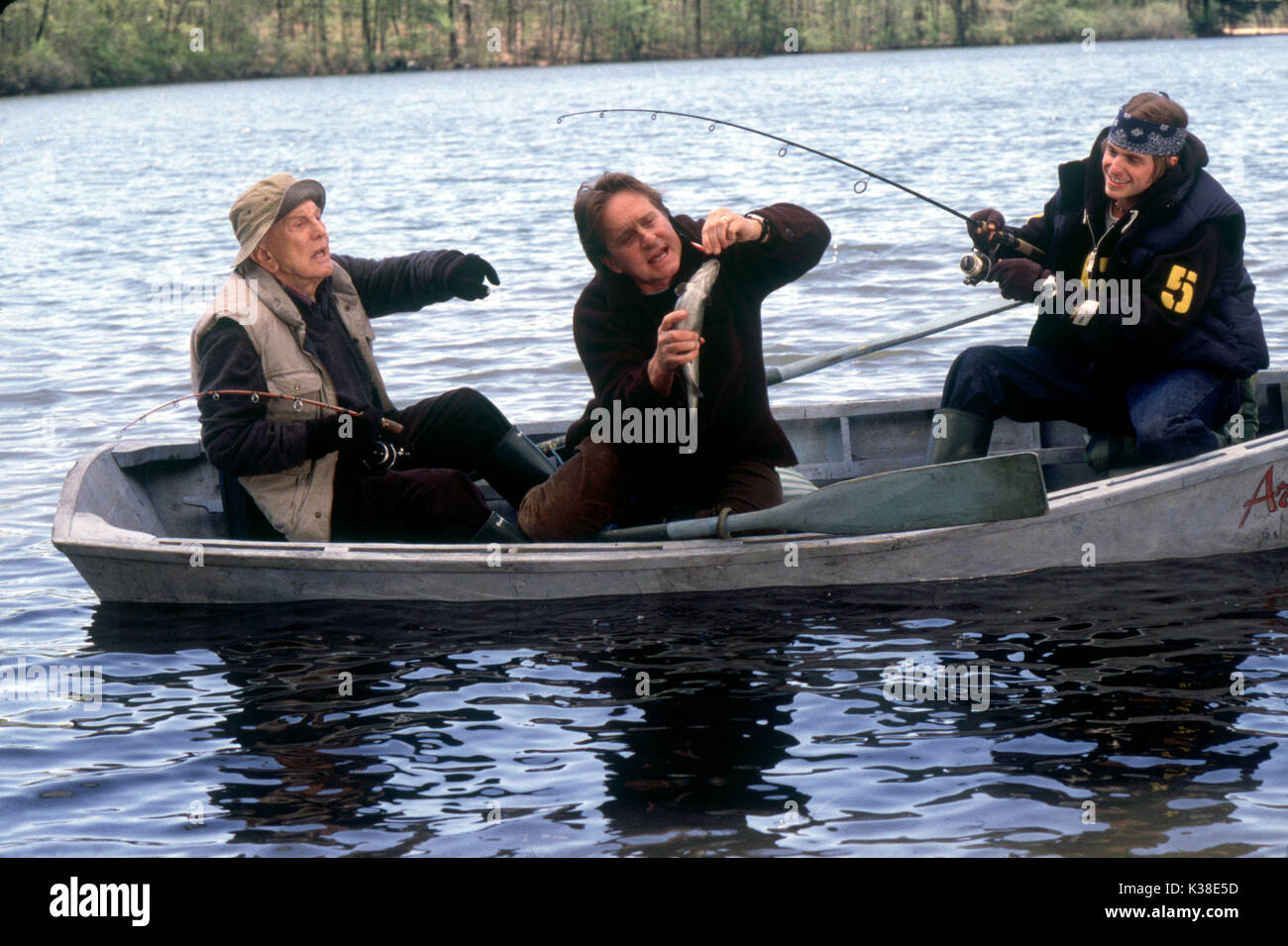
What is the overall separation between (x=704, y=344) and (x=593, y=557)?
3.06 feet

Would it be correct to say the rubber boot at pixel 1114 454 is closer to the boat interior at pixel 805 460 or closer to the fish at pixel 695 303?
the boat interior at pixel 805 460

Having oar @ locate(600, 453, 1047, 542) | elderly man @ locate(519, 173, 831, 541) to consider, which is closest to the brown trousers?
elderly man @ locate(519, 173, 831, 541)

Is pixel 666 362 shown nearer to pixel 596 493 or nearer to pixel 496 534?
pixel 596 493

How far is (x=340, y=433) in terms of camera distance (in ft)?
17.9

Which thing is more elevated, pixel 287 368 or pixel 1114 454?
pixel 287 368

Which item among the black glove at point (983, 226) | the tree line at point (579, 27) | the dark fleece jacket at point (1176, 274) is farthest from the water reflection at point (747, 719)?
the tree line at point (579, 27)

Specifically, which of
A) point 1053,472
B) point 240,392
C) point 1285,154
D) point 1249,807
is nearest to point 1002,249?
point 1053,472

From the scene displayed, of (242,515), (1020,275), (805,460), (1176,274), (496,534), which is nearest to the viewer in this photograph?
(1176,274)

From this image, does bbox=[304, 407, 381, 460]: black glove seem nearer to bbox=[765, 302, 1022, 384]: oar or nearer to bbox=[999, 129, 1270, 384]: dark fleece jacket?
bbox=[765, 302, 1022, 384]: oar

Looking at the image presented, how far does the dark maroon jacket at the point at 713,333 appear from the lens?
5.12 m

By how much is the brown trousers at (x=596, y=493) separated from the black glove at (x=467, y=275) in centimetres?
85

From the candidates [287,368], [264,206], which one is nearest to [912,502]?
[287,368]

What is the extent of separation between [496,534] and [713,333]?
4.25ft

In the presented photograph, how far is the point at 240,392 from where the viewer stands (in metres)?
5.38
